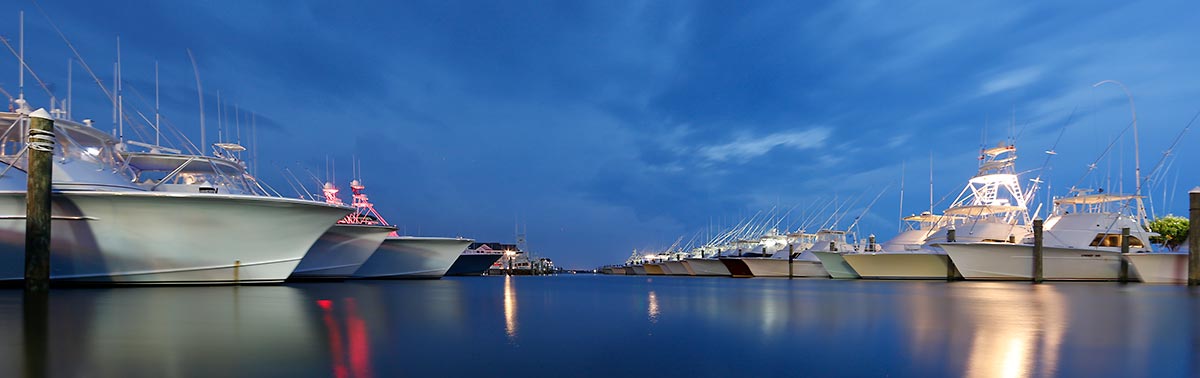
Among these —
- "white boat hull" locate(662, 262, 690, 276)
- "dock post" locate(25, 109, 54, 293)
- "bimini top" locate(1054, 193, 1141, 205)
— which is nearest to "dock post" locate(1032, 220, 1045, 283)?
"bimini top" locate(1054, 193, 1141, 205)

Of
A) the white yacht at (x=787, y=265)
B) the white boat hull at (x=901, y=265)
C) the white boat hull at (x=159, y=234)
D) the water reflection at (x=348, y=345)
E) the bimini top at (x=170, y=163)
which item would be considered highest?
the bimini top at (x=170, y=163)

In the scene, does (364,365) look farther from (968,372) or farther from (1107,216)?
(1107,216)

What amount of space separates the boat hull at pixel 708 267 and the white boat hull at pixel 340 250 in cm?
4052

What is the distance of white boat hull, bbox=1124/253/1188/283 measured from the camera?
116 ft

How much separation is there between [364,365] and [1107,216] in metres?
46.2

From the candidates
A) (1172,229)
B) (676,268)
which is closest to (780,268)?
(676,268)

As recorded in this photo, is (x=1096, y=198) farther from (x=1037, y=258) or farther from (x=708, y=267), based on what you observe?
(x=708, y=267)

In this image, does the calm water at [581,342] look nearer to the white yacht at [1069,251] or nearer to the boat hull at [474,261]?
the white yacht at [1069,251]

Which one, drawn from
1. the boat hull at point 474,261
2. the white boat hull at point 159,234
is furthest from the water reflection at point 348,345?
the boat hull at point 474,261

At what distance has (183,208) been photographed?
18.3m

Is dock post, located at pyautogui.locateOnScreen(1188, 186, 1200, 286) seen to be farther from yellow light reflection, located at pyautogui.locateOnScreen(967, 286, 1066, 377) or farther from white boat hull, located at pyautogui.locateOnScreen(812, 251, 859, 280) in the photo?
yellow light reflection, located at pyautogui.locateOnScreen(967, 286, 1066, 377)

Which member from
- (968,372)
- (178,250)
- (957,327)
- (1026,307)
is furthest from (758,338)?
(178,250)

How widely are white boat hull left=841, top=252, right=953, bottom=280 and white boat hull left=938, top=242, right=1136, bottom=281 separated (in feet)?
11.2

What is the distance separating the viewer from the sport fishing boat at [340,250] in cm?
2981
